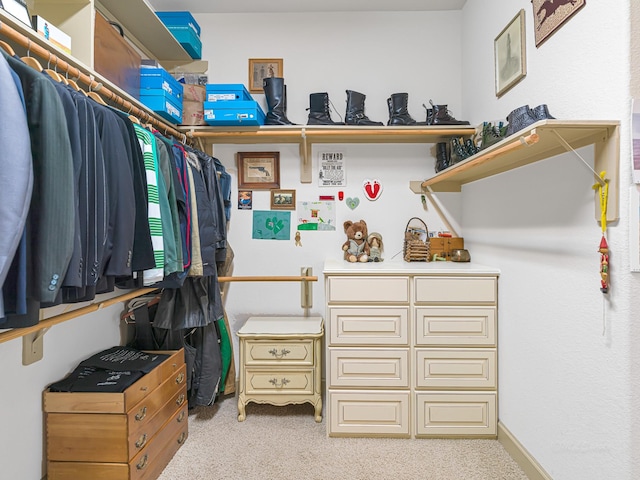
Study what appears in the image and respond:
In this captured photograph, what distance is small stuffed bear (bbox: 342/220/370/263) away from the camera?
2.40 meters

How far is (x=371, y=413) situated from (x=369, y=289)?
677mm

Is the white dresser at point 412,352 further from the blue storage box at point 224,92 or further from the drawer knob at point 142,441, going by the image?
the blue storage box at point 224,92

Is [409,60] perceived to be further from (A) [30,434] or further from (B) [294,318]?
(A) [30,434]

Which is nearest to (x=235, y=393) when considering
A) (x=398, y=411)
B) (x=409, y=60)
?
(x=398, y=411)

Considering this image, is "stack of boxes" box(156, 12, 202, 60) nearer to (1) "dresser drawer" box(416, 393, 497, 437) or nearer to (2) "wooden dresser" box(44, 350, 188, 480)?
(2) "wooden dresser" box(44, 350, 188, 480)

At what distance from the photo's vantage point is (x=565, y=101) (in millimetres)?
1362

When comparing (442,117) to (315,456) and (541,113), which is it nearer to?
(541,113)

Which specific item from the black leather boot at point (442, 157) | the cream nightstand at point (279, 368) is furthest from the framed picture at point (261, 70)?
the cream nightstand at point (279, 368)

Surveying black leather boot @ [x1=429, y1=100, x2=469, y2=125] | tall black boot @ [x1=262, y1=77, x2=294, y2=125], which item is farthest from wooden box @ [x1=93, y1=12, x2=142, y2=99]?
black leather boot @ [x1=429, y1=100, x2=469, y2=125]

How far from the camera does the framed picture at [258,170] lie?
250cm

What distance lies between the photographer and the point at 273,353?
6.88 feet

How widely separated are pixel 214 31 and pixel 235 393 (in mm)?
2555

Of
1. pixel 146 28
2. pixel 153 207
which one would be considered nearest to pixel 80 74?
pixel 153 207

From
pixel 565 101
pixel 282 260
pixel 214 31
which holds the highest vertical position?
pixel 214 31
